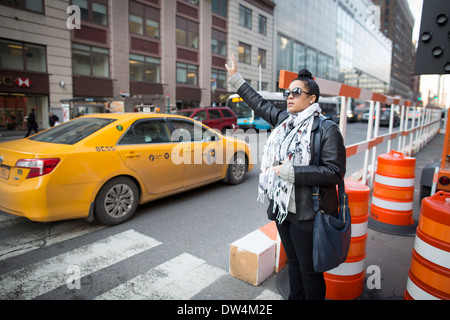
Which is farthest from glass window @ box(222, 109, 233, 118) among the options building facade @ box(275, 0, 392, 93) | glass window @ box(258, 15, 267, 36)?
glass window @ box(258, 15, 267, 36)

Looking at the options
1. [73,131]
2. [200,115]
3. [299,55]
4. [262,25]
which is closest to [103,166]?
[73,131]

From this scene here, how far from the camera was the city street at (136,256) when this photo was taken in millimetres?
2744

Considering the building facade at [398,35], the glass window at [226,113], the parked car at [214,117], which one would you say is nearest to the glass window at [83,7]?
the parked car at [214,117]

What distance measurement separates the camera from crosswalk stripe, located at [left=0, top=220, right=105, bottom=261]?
3.51 m

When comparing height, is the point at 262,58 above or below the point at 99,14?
above

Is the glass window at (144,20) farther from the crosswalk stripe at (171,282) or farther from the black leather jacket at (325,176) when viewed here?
the black leather jacket at (325,176)

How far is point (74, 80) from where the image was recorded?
20.7m

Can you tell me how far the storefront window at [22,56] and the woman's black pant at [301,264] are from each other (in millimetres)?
21625

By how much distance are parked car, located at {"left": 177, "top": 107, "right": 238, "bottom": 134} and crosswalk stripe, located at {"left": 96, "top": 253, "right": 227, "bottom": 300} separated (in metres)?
13.9

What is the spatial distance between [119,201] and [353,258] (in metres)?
3.23

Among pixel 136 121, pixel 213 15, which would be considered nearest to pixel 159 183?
pixel 136 121

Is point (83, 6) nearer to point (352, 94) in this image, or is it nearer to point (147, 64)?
point (147, 64)

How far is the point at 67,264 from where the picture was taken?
3.22m

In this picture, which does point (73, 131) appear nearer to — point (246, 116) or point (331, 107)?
point (246, 116)
